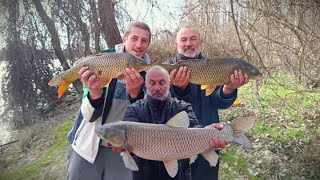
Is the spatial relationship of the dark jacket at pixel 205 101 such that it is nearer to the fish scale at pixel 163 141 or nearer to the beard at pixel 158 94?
the beard at pixel 158 94

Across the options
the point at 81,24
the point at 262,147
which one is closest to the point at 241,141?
the point at 262,147

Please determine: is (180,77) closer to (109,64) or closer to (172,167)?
(109,64)

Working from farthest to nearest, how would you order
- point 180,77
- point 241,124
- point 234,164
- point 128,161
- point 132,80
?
point 234,164 → point 180,77 → point 132,80 → point 241,124 → point 128,161

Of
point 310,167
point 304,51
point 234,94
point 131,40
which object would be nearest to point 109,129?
point 131,40

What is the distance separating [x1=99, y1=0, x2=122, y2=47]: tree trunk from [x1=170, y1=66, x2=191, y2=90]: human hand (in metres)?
6.37

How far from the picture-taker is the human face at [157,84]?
251cm

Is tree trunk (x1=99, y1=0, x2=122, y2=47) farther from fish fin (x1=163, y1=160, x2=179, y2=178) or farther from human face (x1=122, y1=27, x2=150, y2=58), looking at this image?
fish fin (x1=163, y1=160, x2=179, y2=178)

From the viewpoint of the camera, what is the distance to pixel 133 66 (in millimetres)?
2914

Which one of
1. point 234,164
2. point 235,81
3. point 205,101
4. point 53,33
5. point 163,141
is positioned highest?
point 53,33

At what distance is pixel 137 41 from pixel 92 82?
545mm

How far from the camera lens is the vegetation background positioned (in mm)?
5637

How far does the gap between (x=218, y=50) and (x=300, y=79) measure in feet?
11.5

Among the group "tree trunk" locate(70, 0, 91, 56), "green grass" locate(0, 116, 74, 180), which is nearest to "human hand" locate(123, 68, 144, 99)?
"green grass" locate(0, 116, 74, 180)

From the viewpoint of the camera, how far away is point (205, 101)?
3234 millimetres
